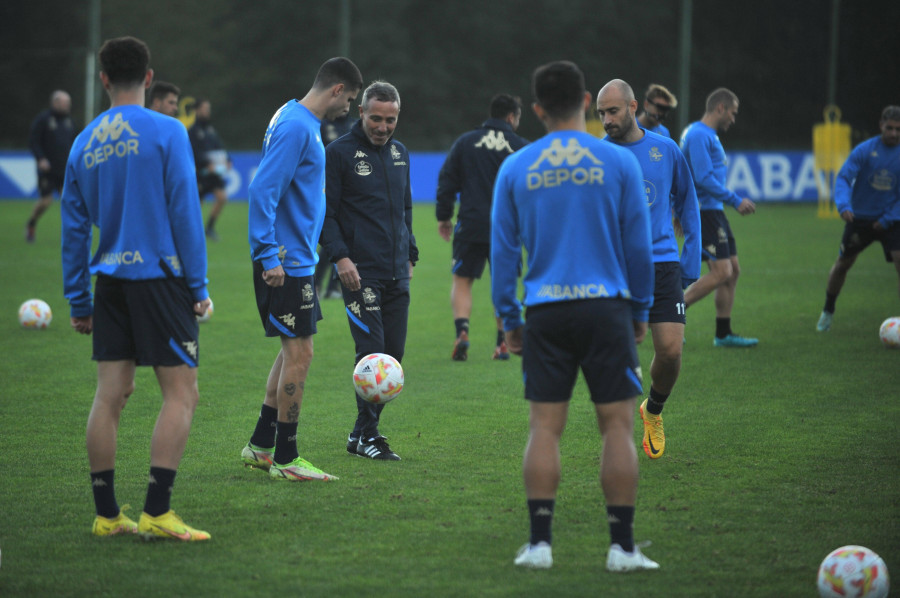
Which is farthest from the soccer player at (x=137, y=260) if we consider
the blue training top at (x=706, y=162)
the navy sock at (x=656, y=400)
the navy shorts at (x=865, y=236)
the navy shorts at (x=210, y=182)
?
the navy shorts at (x=210, y=182)

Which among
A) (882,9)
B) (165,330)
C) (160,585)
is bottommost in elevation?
(160,585)

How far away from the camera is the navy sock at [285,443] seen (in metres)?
5.58

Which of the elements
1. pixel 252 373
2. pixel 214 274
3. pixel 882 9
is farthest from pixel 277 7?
pixel 252 373

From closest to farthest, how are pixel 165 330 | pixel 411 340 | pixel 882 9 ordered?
pixel 165 330, pixel 411 340, pixel 882 9

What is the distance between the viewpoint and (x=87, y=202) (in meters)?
4.54

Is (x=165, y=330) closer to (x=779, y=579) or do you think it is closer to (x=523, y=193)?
(x=523, y=193)

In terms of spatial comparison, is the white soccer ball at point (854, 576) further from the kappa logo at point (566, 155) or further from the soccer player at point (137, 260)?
the soccer player at point (137, 260)

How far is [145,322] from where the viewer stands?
4441mm

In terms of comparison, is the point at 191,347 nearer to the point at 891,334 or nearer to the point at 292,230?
the point at 292,230

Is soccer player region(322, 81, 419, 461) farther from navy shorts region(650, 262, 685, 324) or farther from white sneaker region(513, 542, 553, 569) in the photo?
white sneaker region(513, 542, 553, 569)

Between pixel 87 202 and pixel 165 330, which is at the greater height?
pixel 87 202

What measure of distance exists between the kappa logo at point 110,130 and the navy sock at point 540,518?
7.52 feet

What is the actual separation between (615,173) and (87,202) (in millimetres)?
2318

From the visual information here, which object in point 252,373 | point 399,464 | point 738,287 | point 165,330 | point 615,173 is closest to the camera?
point 615,173
